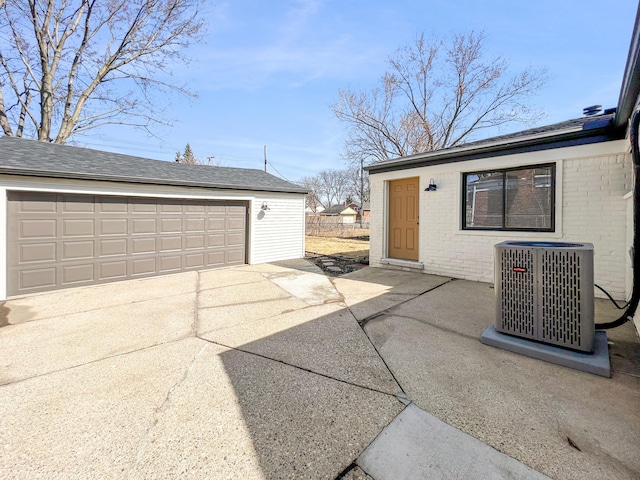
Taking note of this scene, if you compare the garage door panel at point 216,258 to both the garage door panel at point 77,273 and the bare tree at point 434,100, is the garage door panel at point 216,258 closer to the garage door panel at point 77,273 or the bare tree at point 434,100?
the garage door panel at point 77,273

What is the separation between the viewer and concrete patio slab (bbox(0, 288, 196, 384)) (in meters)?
2.74

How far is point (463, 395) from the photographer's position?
2.11 metres

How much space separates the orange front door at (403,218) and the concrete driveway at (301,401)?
339 centimetres

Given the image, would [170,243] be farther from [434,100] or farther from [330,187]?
[330,187]

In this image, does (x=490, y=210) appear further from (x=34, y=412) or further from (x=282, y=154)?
(x=282, y=154)

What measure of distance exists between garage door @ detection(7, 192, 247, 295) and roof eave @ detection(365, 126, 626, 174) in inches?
189

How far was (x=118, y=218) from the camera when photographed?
625 cm

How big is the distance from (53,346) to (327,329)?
3051 millimetres

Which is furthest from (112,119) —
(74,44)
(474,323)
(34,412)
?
(474,323)

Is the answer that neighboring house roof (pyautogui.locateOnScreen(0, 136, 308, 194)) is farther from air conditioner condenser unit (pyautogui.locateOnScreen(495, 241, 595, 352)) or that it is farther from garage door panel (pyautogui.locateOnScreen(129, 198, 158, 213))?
air conditioner condenser unit (pyautogui.locateOnScreen(495, 241, 595, 352))

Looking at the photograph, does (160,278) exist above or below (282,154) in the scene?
below

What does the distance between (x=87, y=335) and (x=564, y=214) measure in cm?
745

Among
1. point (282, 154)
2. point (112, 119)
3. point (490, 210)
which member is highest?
point (282, 154)

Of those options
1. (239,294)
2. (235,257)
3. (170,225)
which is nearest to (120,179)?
(170,225)
